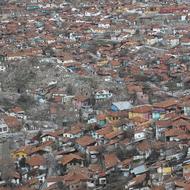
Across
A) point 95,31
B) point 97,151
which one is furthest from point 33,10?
point 97,151

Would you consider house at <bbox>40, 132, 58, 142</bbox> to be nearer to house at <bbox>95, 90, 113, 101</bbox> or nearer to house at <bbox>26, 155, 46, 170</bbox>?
house at <bbox>26, 155, 46, 170</bbox>

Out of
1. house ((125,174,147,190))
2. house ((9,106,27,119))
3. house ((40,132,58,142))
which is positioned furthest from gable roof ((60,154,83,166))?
house ((9,106,27,119))

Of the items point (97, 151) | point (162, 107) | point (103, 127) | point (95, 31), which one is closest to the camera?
point (97, 151)

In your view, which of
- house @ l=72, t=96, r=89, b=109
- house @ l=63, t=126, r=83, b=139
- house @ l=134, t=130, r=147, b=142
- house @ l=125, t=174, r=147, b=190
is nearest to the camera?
house @ l=125, t=174, r=147, b=190

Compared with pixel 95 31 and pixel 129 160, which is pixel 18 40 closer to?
pixel 95 31

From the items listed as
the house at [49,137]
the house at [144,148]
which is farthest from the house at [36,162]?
the house at [144,148]

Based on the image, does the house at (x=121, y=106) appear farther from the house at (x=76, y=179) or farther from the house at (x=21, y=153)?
the house at (x=76, y=179)

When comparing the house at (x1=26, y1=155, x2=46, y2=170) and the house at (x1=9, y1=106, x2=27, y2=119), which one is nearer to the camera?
the house at (x1=26, y1=155, x2=46, y2=170)
